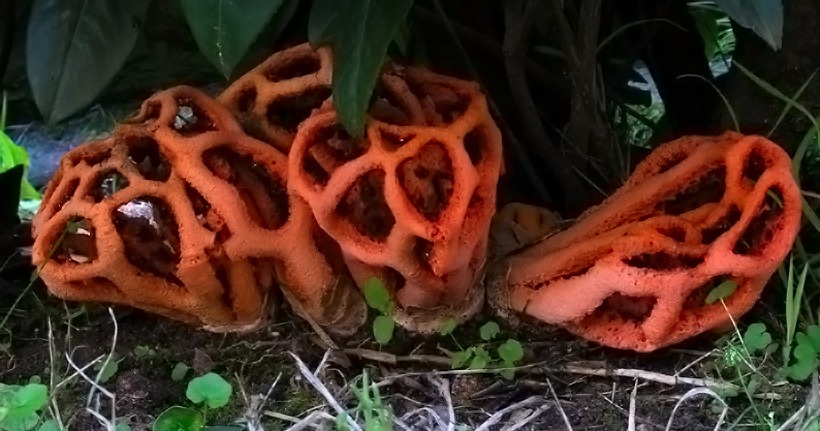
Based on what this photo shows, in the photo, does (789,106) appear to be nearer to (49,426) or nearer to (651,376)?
(651,376)

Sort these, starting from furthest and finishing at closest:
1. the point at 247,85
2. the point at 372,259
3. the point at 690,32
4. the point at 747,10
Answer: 1. the point at 690,32
2. the point at 247,85
3. the point at 372,259
4. the point at 747,10

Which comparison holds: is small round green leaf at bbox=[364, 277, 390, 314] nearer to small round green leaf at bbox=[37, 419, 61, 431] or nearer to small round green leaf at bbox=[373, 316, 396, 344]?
small round green leaf at bbox=[373, 316, 396, 344]

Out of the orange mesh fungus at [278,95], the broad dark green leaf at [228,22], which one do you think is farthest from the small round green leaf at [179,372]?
the broad dark green leaf at [228,22]

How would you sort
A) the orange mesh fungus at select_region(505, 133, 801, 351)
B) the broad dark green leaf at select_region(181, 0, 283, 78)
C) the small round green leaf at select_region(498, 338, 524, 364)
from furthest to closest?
the small round green leaf at select_region(498, 338, 524, 364) → the orange mesh fungus at select_region(505, 133, 801, 351) → the broad dark green leaf at select_region(181, 0, 283, 78)

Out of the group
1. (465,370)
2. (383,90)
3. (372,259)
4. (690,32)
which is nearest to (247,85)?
(383,90)

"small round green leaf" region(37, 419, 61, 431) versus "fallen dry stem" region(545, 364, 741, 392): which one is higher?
"fallen dry stem" region(545, 364, 741, 392)

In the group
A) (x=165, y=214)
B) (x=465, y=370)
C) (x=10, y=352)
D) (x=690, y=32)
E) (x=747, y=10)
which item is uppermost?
(x=747, y=10)

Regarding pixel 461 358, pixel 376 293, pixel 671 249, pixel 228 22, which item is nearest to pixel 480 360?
pixel 461 358

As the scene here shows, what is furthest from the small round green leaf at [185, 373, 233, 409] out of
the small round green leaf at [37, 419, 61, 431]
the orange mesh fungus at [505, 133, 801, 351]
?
the orange mesh fungus at [505, 133, 801, 351]

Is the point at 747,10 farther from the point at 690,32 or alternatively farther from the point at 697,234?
the point at 690,32
